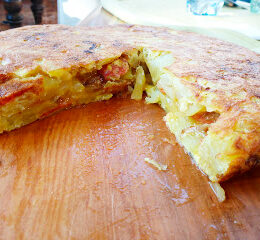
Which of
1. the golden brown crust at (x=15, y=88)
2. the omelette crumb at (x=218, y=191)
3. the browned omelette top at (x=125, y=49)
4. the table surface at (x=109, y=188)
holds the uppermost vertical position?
the browned omelette top at (x=125, y=49)

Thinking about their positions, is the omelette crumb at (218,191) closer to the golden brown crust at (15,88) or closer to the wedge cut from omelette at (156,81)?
the wedge cut from omelette at (156,81)

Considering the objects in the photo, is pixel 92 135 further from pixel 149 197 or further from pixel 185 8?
pixel 185 8

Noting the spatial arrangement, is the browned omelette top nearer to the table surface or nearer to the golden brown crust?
the golden brown crust

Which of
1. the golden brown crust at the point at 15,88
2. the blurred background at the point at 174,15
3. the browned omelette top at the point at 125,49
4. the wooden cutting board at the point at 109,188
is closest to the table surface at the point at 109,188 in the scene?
the wooden cutting board at the point at 109,188

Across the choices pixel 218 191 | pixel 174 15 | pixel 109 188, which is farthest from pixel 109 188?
pixel 174 15

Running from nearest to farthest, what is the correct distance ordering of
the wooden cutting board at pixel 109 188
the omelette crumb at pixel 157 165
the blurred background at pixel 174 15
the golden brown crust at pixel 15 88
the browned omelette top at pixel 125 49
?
the wooden cutting board at pixel 109 188, the omelette crumb at pixel 157 165, the golden brown crust at pixel 15 88, the browned omelette top at pixel 125 49, the blurred background at pixel 174 15

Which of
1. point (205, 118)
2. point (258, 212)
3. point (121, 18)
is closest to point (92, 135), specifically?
point (205, 118)

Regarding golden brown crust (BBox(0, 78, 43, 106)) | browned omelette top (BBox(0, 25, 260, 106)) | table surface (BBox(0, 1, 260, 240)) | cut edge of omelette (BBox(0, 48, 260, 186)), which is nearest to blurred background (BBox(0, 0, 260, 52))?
browned omelette top (BBox(0, 25, 260, 106))
